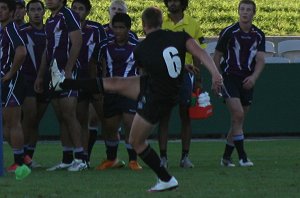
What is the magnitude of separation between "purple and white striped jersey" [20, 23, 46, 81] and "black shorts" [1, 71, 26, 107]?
76 centimetres

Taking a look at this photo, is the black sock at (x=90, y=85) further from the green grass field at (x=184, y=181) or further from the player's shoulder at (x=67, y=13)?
the player's shoulder at (x=67, y=13)

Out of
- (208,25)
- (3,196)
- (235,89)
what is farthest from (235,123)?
(208,25)

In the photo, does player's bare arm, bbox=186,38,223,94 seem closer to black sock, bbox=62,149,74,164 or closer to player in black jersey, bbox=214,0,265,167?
player in black jersey, bbox=214,0,265,167

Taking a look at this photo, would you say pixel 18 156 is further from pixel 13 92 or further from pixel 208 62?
pixel 208 62

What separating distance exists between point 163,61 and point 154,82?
22cm

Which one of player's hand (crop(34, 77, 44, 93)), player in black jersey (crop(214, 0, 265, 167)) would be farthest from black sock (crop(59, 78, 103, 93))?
player in black jersey (crop(214, 0, 265, 167))

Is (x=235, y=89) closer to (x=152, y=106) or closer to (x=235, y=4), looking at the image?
(x=152, y=106)

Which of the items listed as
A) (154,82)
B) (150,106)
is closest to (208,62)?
(154,82)

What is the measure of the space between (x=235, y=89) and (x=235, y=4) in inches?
650

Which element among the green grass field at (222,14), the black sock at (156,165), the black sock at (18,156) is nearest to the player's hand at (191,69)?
the black sock at (18,156)

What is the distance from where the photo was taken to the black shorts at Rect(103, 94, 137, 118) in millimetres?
13781

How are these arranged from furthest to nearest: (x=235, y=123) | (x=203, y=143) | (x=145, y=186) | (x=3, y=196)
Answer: (x=203, y=143) → (x=235, y=123) → (x=145, y=186) → (x=3, y=196)

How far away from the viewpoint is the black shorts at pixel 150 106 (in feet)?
35.0

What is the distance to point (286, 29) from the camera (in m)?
28.9
